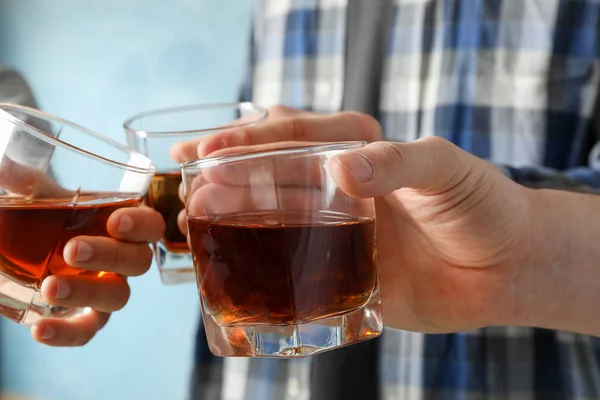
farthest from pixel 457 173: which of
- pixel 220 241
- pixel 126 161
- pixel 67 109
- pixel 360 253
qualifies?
pixel 67 109

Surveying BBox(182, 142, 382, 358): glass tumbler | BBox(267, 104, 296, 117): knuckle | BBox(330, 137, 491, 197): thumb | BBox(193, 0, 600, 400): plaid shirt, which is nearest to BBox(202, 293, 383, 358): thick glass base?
BBox(182, 142, 382, 358): glass tumbler

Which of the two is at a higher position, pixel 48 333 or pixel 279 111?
pixel 279 111

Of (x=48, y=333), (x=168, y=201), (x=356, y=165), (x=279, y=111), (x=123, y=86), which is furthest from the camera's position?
(x=123, y=86)

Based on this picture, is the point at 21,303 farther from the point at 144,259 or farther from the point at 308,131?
the point at 308,131

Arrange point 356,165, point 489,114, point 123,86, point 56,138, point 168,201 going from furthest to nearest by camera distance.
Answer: point 123,86 → point 489,114 → point 168,201 → point 56,138 → point 356,165

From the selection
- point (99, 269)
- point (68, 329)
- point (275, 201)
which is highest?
point (275, 201)

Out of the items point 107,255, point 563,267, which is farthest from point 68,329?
point 563,267

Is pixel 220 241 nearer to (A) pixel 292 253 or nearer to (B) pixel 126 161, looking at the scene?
(A) pixel 292 253
